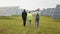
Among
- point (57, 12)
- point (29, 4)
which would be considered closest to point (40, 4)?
point (29, 4)

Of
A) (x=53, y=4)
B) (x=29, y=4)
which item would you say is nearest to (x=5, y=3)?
(x=29, y=4)

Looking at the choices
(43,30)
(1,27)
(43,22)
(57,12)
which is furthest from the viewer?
(57,12)

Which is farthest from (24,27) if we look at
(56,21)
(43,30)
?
(56,21)

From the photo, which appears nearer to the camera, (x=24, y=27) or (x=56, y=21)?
(x=24, y=27)

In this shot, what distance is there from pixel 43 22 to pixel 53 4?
1.62m

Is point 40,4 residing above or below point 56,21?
above

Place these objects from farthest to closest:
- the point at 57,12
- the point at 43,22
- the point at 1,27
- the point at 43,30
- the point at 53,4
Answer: the point at 53,4, the point at 57,12, the point at 43,22, the point at 1,27, the point at 43,30

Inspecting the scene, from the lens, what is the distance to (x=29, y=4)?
5.53m

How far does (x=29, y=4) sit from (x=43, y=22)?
5.77 feet

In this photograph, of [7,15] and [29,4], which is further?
[29,4]

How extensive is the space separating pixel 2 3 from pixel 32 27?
8.16 ft

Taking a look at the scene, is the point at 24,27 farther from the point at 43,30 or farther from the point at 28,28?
the point at 43,30

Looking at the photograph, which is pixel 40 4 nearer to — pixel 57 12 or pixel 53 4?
pixel 53 4

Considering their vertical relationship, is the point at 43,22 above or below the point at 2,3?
below
